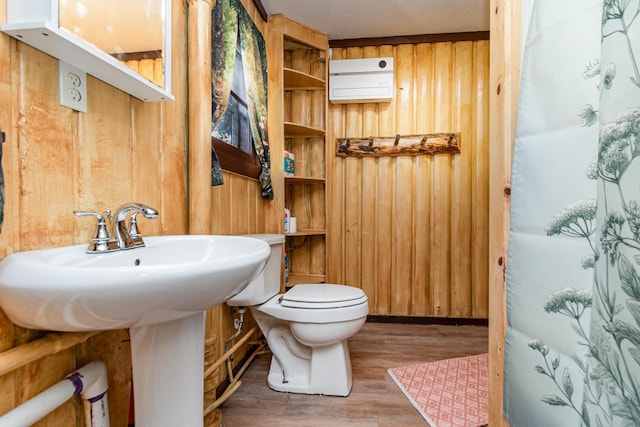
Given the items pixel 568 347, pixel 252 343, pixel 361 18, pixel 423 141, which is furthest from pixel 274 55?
pixel 568 347

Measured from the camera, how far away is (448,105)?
8.65ft

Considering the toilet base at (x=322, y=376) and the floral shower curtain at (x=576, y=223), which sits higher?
the floral shower curtain at (x=576, y=223)

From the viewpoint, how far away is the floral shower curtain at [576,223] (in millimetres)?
566

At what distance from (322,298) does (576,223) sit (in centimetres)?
119

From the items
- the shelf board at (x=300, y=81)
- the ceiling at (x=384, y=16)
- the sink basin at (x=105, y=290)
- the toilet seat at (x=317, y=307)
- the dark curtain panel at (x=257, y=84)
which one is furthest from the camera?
the shelf board at (x=300, y=81)

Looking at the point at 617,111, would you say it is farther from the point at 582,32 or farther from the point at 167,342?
the point at 167,342

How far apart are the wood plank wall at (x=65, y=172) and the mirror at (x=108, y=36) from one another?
5 cm

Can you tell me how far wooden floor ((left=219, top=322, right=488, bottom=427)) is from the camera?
145 cm

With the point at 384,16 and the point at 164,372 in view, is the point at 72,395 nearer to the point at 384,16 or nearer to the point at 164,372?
the point at 164,372

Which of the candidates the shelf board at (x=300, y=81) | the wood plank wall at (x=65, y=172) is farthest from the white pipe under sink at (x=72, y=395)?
the shelf board at (x=300, y=81)

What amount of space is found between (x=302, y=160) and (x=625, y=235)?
2356 mm

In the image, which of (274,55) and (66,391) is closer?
(66,391)

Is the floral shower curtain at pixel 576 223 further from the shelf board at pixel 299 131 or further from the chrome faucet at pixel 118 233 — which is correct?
the shelf board at pixel 299 131

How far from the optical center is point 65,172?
2.65 feet
